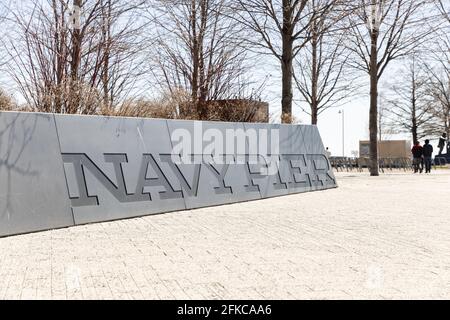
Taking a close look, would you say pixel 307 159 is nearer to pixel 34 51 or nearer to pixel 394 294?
pixel 34 51

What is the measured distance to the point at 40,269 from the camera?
465 cm

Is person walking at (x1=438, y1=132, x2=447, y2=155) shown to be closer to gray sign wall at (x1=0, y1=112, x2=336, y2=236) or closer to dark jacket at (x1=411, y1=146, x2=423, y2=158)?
dark jacket at (x1=411, y1=146, x2=423, y2=158)

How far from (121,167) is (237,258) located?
3733 millimetres

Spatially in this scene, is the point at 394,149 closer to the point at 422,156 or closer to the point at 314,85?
the point at 422,156

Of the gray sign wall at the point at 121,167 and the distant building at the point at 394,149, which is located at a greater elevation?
the distant building at the point at 394,149

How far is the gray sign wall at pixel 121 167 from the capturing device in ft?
22.3

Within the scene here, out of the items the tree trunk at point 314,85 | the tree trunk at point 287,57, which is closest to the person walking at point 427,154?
the tree trunk at point 314,85

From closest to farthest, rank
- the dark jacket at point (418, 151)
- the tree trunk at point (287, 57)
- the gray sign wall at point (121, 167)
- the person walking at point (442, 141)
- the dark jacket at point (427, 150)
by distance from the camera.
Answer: the gray sign wall at point (121, 167)
the tree trunk at point (287, 57)
the dark jacket at point (427, 150)
the dark jacket at point (418, 151)
the person walking at point (442, 141)

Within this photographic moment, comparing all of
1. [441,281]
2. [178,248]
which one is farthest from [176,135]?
[441,281]

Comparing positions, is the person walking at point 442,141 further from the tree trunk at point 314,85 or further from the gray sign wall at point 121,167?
the gray sign wall at point 121,167

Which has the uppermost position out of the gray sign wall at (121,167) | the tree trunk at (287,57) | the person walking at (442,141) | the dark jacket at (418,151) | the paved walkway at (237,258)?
the tree trunk at (287,57)

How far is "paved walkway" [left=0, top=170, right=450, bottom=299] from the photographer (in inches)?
154

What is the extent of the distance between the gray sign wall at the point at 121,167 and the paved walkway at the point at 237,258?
381 millimetres

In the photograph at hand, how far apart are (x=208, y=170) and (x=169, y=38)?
325 inches
